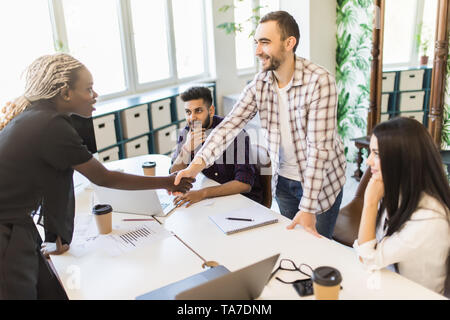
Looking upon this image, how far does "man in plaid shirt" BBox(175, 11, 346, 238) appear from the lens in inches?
65.4

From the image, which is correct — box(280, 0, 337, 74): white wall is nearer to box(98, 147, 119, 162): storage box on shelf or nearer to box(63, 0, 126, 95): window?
box(63, 0, 126, 95): window

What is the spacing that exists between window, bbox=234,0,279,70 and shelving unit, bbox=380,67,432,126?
7.17 ft

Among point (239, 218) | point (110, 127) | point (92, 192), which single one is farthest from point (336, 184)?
point (110, 127)

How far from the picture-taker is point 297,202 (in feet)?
6.56

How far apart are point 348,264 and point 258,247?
32 cm

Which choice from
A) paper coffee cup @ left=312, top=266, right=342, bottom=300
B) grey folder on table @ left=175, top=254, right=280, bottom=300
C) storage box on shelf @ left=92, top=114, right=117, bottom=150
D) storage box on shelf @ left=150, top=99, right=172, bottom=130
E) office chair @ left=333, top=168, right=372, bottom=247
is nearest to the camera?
grey folder on table @ left=175, top=254, right=280, bottom=300

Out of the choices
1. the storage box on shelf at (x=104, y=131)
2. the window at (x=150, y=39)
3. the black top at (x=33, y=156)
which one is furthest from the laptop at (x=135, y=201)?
the window at (x=150, y=39)

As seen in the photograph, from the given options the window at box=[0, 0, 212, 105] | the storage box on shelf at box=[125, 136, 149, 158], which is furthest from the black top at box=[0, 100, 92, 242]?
the storage box on shelf at box=[125, 136, 149, 158]

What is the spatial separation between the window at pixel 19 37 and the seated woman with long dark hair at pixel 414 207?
9.54 ft

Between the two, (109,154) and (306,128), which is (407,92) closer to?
(306,128)

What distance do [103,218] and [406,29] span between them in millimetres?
2623

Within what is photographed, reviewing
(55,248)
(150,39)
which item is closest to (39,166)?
(55,248)

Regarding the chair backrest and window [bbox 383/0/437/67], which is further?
window [bbox 383/0/437/67]

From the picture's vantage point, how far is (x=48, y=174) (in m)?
1.27
